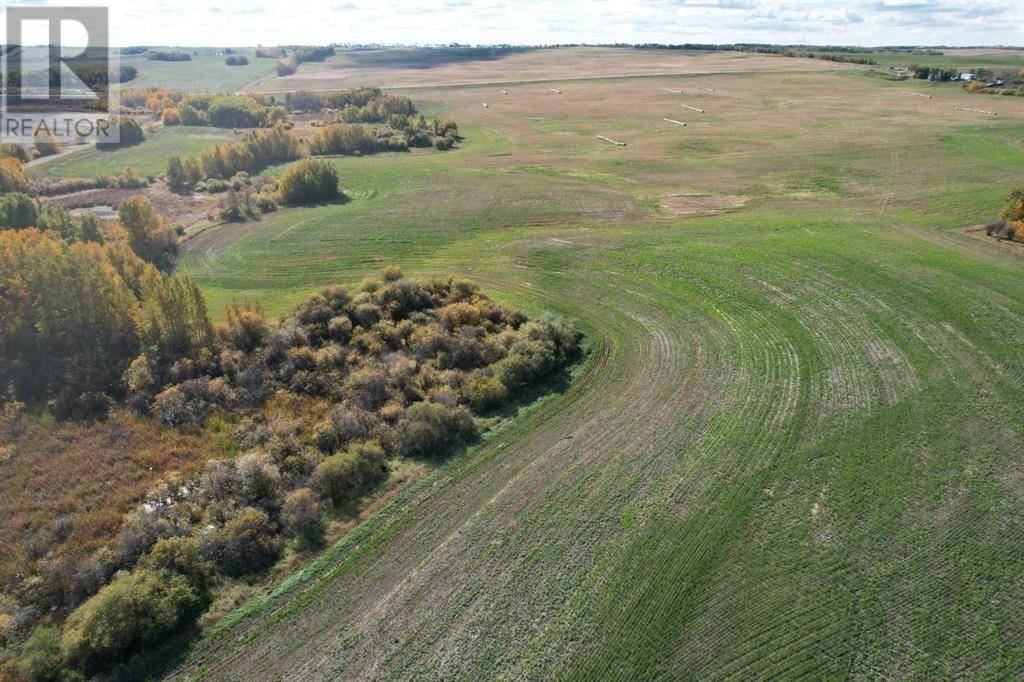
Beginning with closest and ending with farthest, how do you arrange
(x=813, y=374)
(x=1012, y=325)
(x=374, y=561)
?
(x=374, y=561), (x=813, y=374), (x=1012, y=325)

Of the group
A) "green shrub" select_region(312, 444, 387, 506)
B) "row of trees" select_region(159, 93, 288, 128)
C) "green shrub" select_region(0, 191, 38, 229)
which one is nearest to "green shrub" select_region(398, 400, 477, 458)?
"green shrub" select_region(312, 444, 387, 506)

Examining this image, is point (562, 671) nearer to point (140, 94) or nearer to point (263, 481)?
point (263, 481)

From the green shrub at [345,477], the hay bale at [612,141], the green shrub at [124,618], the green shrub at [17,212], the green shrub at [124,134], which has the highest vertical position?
the hay bale at [612,141]

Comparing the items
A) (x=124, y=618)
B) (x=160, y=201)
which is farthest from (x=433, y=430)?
(x=160, y=201)

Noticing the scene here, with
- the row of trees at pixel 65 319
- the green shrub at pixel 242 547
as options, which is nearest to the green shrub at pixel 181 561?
the green shrub at pixel 242 547

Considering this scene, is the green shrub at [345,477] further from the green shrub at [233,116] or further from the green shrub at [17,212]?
the green shrub at [233,116]

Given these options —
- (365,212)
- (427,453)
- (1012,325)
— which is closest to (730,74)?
(365,212)
